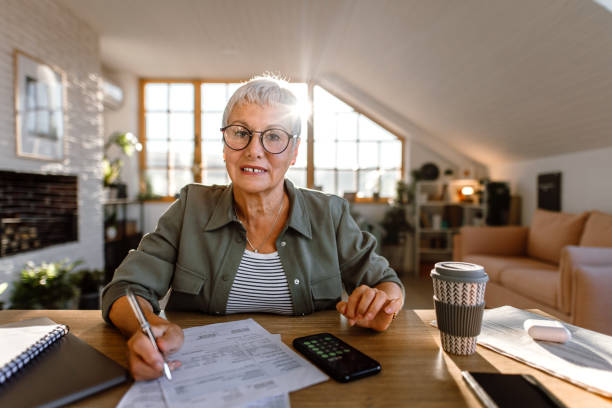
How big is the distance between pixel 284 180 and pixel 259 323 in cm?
58

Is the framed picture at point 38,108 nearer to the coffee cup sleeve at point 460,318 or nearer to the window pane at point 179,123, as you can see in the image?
the window pane at point 179,123

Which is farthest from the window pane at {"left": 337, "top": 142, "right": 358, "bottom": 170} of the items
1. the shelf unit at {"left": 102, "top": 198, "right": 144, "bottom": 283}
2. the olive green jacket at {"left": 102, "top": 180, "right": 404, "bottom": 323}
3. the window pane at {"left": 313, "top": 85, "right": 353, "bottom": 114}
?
the olive green jacket at {"left": 102, "top": 180, "right": 404, "bottom": 323}

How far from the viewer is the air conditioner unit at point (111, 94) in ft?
16.9

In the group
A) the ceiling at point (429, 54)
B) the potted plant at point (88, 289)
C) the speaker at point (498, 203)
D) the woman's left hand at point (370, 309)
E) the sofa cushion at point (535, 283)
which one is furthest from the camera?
the speaker at point (498, 203)

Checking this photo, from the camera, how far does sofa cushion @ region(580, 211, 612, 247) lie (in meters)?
2.85

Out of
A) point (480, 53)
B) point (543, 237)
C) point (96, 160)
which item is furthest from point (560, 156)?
point (96, 160)

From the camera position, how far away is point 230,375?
659mm

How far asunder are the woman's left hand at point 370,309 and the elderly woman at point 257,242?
0.62 ft

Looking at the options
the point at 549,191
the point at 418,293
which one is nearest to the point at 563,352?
the point at 418,293

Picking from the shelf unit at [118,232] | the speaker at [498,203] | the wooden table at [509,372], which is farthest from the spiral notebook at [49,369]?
the speaker at [498,203]

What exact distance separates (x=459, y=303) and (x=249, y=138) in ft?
2.49

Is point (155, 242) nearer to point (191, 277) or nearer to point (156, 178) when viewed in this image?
point (191, 277)

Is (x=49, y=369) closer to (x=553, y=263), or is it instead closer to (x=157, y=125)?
(x=553, y=263)

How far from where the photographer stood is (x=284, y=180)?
138cm
